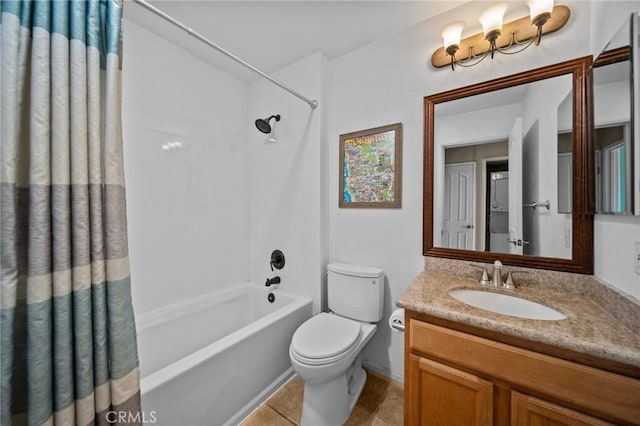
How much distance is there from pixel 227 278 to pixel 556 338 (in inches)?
85.6

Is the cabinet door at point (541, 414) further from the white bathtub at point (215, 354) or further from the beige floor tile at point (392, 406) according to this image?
the white bathtub at point (215, 354)

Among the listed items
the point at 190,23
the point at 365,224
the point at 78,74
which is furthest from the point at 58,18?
the point at 365,224

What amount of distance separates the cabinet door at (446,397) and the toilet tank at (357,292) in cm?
58

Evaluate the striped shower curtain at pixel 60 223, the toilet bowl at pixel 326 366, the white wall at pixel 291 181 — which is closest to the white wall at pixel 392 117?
the white wall at pixel 291 181

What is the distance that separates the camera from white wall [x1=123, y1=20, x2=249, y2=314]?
1665 mm

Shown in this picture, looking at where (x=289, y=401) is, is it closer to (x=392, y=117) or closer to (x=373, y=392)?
(x=373, y=392)

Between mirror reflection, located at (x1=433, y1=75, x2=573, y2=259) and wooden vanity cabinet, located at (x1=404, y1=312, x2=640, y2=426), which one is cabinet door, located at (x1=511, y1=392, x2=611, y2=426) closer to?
wooden vanity cabinet, located at (x1=404, y1=312, x2=640, y2=426)

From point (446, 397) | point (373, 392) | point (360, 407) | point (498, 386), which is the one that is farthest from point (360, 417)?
point (498, 386)

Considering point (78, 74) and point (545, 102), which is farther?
point (545, 102)

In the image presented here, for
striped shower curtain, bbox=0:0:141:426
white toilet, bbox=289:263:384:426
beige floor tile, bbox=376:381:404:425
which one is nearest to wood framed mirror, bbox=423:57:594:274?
white toilet, bbox=289:263:384:426

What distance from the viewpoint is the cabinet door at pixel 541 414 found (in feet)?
2.59

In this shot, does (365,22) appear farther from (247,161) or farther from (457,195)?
(247,161)

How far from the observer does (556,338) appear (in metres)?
0.80

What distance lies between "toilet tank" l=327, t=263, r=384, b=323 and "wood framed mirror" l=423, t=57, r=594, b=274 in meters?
0.40
